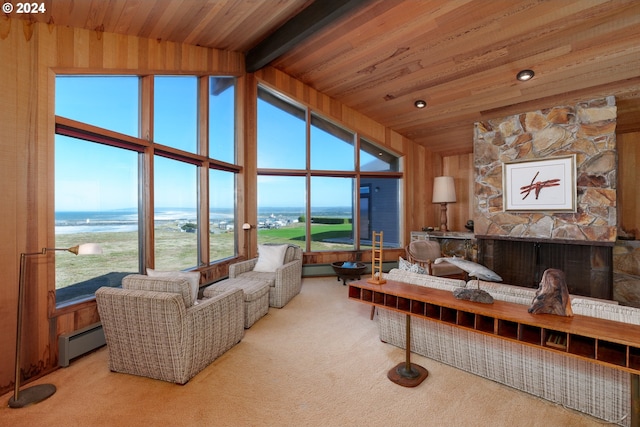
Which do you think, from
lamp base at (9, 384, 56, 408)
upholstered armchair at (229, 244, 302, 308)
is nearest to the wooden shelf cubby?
upholstered armchair at (229, 244, 302, 308)

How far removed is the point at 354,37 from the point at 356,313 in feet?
12.2

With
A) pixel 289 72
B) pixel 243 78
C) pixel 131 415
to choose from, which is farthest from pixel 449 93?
pixel 131 415

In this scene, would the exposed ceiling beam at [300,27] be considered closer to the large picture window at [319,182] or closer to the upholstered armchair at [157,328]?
the large picture window at [319,182]

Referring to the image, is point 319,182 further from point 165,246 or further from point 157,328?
point 157,328

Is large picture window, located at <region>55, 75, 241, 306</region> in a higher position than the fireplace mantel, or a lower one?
higher

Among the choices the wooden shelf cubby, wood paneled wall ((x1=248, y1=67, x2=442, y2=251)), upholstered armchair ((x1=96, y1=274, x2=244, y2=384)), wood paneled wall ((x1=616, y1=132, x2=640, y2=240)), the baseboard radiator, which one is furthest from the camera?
wood paneled wall ((x1=248, y1=67, x2=442, y2=251))

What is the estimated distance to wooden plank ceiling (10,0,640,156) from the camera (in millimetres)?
3008

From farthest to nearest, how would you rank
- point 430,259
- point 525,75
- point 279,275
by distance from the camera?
point 430,259 < point 279,275 < point 525,75

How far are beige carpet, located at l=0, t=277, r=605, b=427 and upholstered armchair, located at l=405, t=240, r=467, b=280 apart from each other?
196cm

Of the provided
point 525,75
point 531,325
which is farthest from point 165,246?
point 525,75

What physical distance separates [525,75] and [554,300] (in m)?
3.35

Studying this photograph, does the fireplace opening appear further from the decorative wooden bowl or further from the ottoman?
the ottoman

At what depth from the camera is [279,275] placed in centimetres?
402

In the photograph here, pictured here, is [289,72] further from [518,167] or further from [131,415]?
[131,415]
